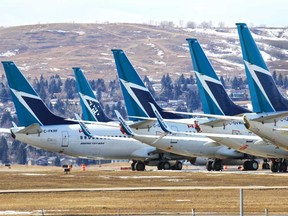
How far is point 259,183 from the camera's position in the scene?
91125mm

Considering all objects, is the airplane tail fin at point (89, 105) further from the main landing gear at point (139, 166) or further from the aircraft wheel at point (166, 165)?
the aircraft wheel at point (166, 165)

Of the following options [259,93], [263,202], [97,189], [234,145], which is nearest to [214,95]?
[234,145]

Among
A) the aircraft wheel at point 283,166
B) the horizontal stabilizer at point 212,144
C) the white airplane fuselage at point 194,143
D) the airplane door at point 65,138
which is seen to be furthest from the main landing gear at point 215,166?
the airplane door at point 65,138

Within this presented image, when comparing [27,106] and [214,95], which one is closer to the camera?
[214,95]

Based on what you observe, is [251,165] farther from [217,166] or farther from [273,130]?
[273,130]

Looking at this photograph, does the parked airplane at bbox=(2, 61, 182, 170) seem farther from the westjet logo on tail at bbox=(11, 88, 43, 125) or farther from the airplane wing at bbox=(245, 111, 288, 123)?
the airplane wing at bbox=(245, 111, 288, 123)

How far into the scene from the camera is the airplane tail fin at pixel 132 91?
401ft

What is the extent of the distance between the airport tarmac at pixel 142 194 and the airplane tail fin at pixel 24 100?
58.7ft

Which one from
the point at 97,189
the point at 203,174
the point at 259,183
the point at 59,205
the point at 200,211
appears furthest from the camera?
the point at 203,174

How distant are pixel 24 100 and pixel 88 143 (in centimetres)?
816

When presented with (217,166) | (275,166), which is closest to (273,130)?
(275,166)

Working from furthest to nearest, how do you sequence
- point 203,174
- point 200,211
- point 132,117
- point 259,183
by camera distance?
point 132,117, point 203,174, point 259,183, point 200,211

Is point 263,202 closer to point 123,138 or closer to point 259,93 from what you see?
point 259,93

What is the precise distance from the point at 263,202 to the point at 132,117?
51133mm
